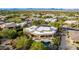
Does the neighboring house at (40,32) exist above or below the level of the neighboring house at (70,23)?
below

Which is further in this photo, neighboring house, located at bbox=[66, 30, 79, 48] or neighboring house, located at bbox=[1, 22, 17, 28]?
neighboring house, located at bbox=[1, 22, 17, 28]

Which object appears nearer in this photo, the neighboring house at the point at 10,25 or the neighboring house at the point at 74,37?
the neighboring house at the point at 74,37

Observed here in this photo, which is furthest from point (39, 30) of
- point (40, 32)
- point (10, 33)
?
point (10, 33)

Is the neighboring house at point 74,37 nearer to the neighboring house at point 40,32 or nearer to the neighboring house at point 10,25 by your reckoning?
the neighboring house at point 40,32

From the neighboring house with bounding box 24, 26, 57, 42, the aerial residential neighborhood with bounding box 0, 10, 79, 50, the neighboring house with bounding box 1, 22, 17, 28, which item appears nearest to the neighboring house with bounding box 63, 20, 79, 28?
the aerial residential neighborhood with bounding box 0, 10, 79, 50

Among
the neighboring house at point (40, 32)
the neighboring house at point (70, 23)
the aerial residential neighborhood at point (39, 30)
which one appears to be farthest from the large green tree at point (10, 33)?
the neighboring house at point (70, 23)

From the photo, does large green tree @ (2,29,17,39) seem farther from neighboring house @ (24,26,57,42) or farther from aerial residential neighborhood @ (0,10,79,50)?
neighboring house @ (24,26,57,42)

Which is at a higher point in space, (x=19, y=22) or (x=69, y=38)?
(x=19, y=22)
